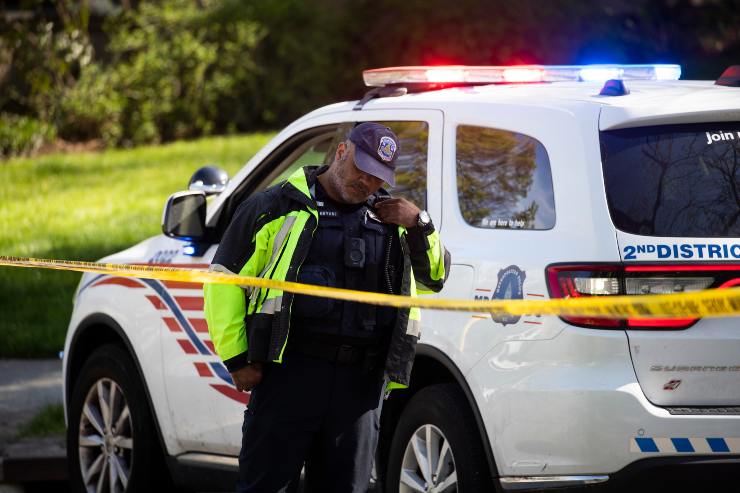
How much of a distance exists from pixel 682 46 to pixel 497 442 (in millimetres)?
17589

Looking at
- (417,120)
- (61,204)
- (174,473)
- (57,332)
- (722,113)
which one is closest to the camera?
(722,113)

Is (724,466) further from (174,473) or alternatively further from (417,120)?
(174,473)

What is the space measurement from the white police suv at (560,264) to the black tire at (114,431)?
2.08 ft

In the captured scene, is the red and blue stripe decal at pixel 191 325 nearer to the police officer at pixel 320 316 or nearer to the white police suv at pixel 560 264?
the white police suv at pixel 560 264

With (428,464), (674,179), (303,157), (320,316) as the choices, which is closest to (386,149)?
(320,316)

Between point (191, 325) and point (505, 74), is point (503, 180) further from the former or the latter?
point (191, 325)

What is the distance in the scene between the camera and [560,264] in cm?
458

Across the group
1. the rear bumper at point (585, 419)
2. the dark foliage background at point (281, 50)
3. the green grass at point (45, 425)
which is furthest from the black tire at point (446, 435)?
the dark foliage background at point (281, 50)

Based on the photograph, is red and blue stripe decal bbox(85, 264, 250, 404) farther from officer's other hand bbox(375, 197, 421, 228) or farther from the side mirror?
officer's other hand bbox(375, 197, 421, 228)

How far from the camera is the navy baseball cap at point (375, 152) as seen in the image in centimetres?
444

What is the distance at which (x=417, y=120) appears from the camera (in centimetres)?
542

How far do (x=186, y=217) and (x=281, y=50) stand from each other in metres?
14.5

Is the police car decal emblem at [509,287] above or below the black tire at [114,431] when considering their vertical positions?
above

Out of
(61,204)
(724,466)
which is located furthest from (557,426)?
(61,204)
